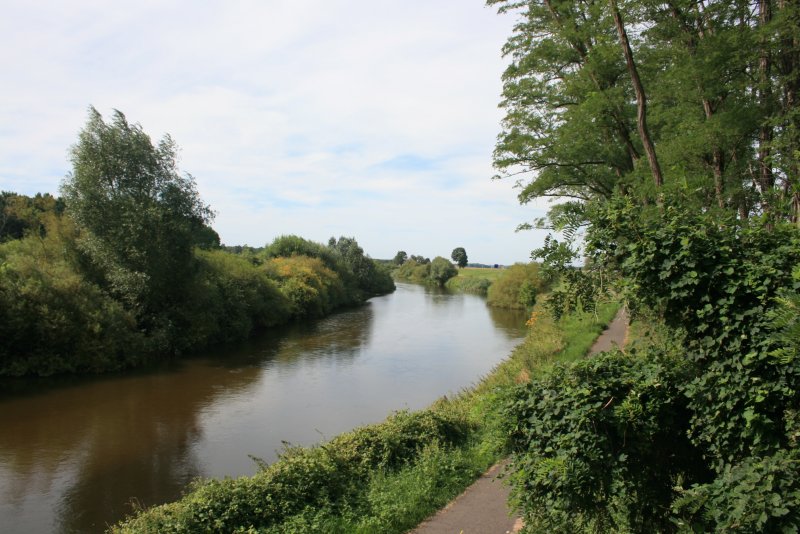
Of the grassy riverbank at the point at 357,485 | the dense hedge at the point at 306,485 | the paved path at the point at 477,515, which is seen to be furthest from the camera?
the dense hedge at the point at 306,485

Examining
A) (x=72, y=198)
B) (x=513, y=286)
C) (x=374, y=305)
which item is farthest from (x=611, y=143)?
(x=374, y=305)

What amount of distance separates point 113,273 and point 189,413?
36.6 feet

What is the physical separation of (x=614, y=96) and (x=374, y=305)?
1710 inches

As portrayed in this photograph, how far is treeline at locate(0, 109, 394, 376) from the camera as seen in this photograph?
19719mm

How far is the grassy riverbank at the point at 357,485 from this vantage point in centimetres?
668

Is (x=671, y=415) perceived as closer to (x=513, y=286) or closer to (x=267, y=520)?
(x=267, y=520)

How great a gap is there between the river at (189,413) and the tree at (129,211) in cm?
449

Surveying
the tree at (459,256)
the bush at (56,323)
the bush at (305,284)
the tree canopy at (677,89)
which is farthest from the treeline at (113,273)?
the tree at (459,256)

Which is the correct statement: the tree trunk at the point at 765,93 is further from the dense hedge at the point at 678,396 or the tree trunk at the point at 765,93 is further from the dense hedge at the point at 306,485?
the dense hedge at the point at 306,485

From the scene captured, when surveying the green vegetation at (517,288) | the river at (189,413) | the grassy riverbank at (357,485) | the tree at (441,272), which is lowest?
the river at (189,413)

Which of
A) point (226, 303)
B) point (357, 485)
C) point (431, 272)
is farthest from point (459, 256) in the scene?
point (357, 485)

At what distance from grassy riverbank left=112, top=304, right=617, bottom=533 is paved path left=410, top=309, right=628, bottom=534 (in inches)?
7.7

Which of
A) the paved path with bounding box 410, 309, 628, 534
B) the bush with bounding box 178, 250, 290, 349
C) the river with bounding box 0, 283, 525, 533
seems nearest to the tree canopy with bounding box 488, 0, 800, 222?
the paved path with bounding box 410, 309, 628, 534

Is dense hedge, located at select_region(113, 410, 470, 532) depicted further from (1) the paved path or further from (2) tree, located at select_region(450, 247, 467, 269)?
(2) tree, located at select_region(450, 247, 467, 269)
